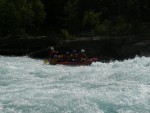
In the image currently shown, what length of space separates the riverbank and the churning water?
6.91 m

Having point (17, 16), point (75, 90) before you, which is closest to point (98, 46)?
point (17, 16)

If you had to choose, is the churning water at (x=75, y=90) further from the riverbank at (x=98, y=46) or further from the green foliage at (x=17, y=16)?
the green foliage at (x=17, y=16)

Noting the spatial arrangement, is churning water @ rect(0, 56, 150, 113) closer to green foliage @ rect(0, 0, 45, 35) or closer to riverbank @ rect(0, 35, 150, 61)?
riverbank @ rect(0, 35, 150, 61)

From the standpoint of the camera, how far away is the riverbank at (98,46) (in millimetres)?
29688

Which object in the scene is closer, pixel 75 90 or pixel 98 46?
pixel 75 90

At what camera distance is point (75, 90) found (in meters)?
15.6

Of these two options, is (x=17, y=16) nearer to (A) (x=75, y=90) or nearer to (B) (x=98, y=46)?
(B) (x=98, y=46)

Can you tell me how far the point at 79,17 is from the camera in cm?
3962

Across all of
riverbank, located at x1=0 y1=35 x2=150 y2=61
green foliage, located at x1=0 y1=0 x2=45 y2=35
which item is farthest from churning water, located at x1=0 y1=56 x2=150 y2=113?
green foliage, located at x1=0 y1=0 x2=45 y2=35

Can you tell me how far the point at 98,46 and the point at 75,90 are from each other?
1534 cm

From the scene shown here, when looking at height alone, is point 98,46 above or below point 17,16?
below

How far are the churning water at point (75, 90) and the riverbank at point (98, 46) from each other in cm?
691

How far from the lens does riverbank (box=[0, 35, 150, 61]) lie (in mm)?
29688

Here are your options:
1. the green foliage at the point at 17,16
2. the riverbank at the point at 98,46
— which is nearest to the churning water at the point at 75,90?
the riverbank at the point at 98,46
